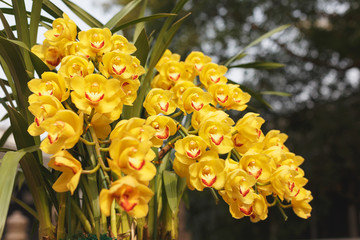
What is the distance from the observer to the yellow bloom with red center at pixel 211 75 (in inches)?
24.9

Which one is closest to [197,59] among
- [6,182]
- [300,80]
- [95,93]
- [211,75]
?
[211,75]

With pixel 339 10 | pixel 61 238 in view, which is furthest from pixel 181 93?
pixel 339 10

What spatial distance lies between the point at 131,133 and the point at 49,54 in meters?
0.24

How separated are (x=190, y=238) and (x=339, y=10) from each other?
2740 millimetres

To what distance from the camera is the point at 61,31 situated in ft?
1.76

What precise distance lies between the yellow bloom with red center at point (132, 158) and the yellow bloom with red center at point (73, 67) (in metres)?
0.14

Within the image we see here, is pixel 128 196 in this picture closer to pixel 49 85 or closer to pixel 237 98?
pixel 49 85

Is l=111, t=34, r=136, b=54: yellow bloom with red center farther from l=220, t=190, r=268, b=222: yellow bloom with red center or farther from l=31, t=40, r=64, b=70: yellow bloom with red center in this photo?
l=220, t=190, r=268, b=222: yellow bloom with red center

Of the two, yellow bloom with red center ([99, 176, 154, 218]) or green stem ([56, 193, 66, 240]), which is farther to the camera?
green stem ([56, 193, 66, 240])

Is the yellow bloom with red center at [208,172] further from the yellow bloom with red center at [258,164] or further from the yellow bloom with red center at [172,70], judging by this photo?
the yellow bloom with red center at [172,70]

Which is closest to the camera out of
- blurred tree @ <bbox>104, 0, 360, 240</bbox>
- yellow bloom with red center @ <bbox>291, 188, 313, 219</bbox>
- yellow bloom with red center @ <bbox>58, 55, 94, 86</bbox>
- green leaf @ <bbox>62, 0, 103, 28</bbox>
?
yellow bloom with red center @ <bbox>58, 55, 94, 86</bbox>

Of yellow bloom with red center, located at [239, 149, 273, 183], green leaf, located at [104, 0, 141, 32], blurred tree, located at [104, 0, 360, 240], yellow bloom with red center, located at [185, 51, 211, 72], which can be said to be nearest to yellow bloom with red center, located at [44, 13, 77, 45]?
green leaf, located at [104, 0, 141, 32]

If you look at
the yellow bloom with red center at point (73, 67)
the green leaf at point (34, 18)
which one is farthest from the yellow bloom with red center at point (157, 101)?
the green leaf at point (34, 18)

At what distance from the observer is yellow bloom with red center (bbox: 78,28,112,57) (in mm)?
518
